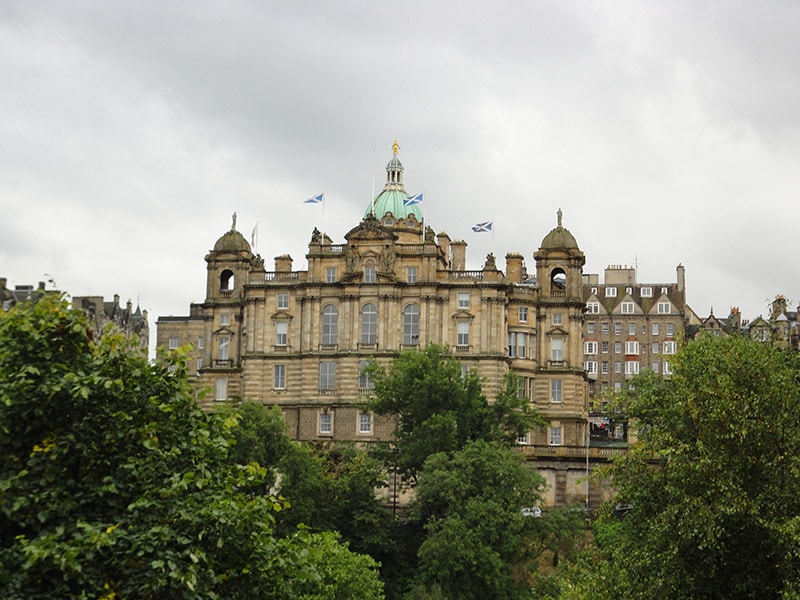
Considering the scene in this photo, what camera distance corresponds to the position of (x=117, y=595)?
2950 cm

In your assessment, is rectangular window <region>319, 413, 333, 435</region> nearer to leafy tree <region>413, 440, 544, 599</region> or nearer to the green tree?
leafy tree <region>413, 440, 544, 599</region>

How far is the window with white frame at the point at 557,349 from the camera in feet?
344

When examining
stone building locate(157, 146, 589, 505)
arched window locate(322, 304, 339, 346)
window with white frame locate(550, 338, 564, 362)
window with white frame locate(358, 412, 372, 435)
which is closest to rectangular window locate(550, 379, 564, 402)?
stone building locate(157, 146, 589, 505)

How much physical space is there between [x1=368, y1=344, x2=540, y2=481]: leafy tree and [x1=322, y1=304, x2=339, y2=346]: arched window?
1520cm

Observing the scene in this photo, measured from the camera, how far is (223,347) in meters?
108

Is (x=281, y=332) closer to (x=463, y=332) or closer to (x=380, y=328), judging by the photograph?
(x=380, y=328)

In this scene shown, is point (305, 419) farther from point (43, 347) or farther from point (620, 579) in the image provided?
point (43, 347)

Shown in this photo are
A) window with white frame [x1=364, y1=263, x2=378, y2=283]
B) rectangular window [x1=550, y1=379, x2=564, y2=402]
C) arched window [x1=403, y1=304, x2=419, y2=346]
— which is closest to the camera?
arched window [x1=403, y1=304, x2=419, y2=346]

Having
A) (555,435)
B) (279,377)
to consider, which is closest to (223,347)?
(279,377)

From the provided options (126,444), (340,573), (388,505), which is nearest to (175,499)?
(126,444)

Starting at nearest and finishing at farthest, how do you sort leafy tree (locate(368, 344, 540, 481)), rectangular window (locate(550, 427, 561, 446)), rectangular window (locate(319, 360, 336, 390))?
leafy tree (locate(368, 344, 540, 481)) → rectangular window (locate(319, 360, 336, 390)) → rectangular window (locate(550, 427, 561, 446))

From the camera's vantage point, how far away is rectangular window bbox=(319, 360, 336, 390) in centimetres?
10081

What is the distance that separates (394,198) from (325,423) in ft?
92.1

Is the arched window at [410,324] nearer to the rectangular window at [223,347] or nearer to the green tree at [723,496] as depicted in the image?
the rectangular window at [223,347]
